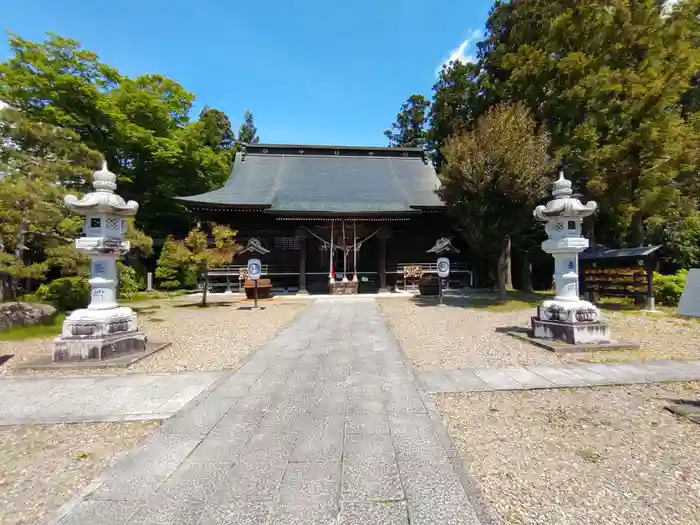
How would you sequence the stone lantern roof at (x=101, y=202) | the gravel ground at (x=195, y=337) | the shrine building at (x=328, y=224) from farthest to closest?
the shrine building at (x=328, y=224) < the stone lantern roof at (x=101, y=202) < the gravel ground at (x=195, y=337)

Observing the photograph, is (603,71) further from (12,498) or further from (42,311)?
(42,311)

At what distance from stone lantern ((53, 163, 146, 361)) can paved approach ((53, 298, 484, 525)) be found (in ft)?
8.25

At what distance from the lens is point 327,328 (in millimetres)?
8156

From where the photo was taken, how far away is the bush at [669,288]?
11.2 meters

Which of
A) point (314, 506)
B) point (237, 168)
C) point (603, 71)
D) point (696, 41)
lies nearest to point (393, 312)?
point (314, 506)

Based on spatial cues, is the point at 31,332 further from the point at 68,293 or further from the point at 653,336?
the point at 653,336

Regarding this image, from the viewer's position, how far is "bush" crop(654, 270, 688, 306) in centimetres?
1125

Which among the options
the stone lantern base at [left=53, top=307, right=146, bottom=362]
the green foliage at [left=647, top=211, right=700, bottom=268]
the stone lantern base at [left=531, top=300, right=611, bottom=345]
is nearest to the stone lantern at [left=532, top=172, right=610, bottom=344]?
the stone lantern base at [left=531, top=300, right=611, bottom=345]

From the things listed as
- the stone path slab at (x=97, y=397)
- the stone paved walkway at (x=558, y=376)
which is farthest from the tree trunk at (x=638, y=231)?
the stone path slab at (x=97, y=397)

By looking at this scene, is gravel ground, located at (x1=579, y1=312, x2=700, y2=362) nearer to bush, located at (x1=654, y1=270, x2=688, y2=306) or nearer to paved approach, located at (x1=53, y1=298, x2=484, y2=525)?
bush, located at (x1=654, y1=270, x2=688, y2=306)

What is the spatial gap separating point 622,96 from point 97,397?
16.5m

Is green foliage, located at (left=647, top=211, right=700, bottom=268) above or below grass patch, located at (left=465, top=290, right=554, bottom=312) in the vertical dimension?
above

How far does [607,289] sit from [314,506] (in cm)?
1347

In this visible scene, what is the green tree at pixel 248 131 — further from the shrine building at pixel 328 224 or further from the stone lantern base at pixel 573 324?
the stone lantern base at pixel 573 324
